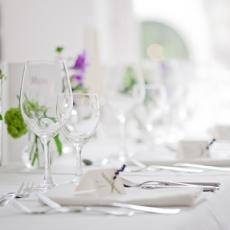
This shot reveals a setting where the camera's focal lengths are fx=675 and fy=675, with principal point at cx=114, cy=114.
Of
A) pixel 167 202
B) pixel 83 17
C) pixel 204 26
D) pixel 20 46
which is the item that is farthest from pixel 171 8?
pixel 167 202

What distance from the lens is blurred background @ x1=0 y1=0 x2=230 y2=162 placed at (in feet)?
10.3

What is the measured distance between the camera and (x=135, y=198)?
3.32 feet

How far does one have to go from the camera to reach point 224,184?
4.10ft

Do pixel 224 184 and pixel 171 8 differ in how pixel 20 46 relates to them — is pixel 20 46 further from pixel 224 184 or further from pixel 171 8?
pixel 171 8

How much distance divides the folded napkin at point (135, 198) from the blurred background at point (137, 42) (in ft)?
4.51

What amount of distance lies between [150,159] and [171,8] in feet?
27.8

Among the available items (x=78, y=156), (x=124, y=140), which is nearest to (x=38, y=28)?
(x=124, y=140)

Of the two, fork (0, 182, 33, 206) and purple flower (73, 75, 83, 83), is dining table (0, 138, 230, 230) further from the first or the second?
purple flower (73, 75, 83, 83)

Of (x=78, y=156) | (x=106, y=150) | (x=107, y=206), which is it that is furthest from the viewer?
(x=106, y=150)

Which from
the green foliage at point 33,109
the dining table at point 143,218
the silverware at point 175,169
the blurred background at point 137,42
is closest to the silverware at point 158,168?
the silverware at point 175,169

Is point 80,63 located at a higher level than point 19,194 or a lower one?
higher

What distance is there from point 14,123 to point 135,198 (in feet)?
2.24

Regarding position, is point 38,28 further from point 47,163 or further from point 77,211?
point 77,211

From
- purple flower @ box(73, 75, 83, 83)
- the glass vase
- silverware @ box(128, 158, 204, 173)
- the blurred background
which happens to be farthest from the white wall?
silverware @ box(128, 158, 204, 173)
